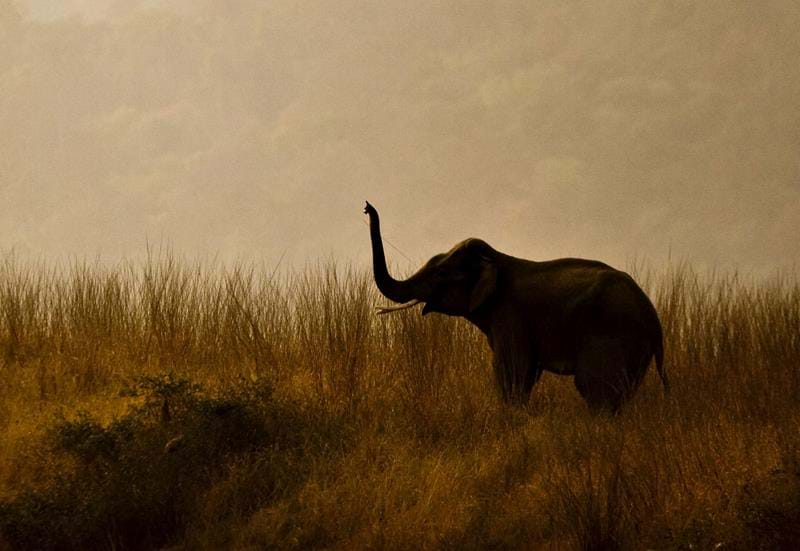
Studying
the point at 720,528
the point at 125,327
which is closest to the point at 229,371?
the point at 125,327

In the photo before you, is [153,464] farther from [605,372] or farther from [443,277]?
[605,372]

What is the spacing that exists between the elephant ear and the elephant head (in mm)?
41

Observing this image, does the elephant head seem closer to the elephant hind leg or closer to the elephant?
the elephant

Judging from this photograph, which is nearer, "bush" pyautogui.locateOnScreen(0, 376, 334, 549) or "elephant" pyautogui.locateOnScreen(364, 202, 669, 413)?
"bush" pyautogui.locateOnScreen(0, 376, 334, 549)

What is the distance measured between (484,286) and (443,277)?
0.33 metres

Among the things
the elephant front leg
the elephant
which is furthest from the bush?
the elephant front leg

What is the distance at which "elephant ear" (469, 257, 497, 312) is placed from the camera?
6.10 meters

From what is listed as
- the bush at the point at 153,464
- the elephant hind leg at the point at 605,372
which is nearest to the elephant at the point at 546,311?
the elephant hind leg at the point at 605,372

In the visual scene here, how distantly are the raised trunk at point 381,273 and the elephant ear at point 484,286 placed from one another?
1.46ft

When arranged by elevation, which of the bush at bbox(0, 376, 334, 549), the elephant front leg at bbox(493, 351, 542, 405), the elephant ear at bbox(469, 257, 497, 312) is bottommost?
the bush at bbox(0, 376, 334, 549)

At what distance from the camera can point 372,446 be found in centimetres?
600

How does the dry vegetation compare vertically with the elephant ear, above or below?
below

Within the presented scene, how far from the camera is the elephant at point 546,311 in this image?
580 cm

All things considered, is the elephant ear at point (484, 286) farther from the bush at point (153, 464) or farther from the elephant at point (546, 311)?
the bush at point (153, 464)
